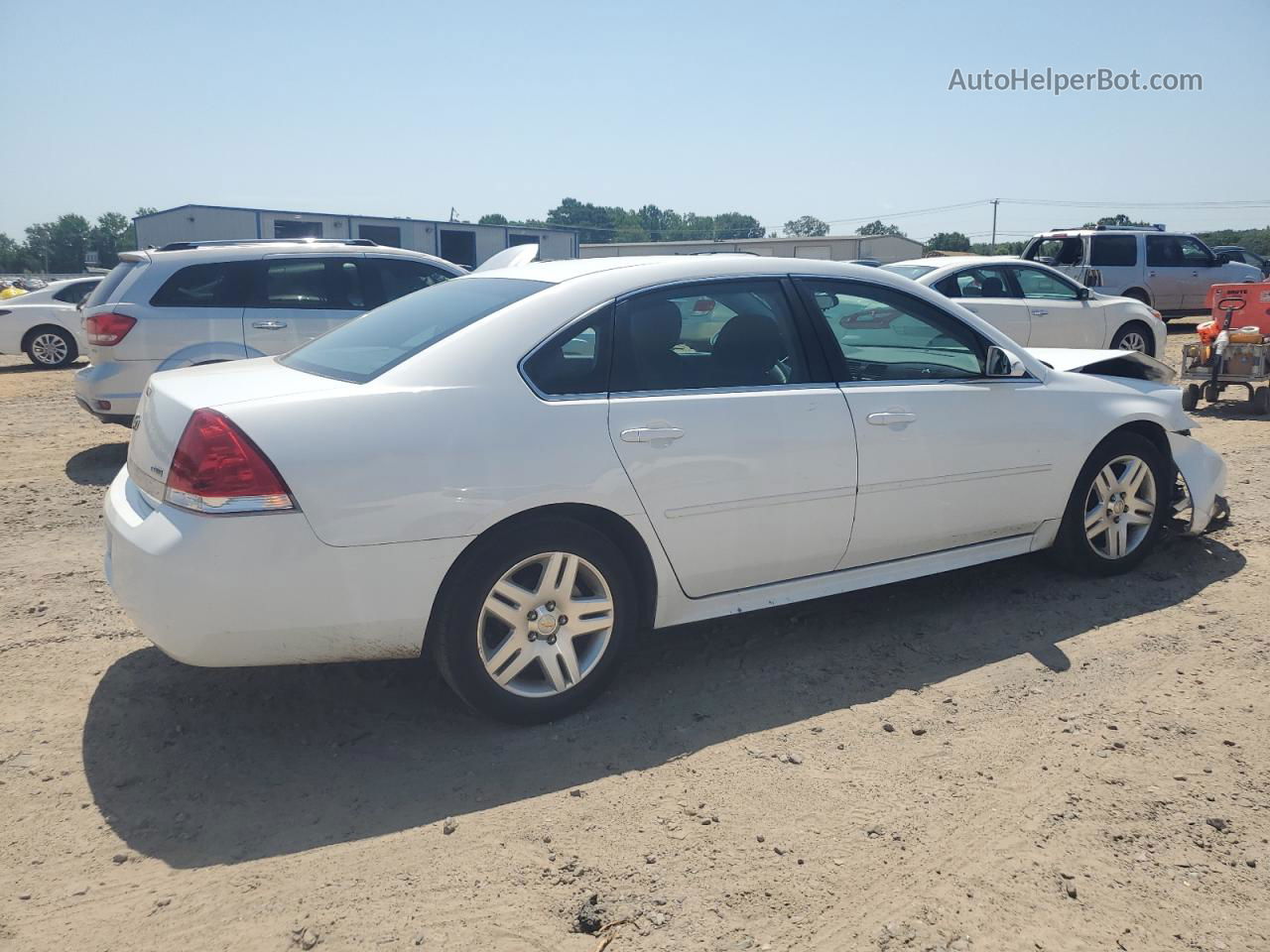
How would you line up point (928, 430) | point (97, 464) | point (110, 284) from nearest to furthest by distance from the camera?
point (928, 430) < point (97, 464) < point (110, 284)

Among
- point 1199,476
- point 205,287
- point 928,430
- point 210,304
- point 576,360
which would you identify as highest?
point 205,287

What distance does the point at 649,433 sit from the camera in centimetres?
351

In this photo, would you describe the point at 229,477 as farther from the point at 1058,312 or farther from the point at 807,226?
the point at 807,226

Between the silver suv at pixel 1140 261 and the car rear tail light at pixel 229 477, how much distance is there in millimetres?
16241

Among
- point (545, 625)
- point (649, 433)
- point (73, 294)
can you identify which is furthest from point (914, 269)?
point (73, 294)

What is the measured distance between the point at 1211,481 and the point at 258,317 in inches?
267

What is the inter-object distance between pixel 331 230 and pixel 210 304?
2334cm

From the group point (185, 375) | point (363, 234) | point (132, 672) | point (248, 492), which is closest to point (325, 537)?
point (248, 492)

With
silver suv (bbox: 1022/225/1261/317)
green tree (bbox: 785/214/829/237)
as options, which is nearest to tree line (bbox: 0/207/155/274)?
green tree (bbox: 785/214/829/237)

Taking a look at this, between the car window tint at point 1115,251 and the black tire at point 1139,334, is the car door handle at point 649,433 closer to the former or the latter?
the black tire at point 1139,334

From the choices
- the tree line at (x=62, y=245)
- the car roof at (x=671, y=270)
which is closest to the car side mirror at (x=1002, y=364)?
the car roof at (x=671, y=270)

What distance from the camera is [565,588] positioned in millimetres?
3412

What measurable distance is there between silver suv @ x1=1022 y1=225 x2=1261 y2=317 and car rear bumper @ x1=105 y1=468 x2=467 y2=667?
16.0m

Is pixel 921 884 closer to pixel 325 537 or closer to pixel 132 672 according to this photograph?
pixel 325 537
